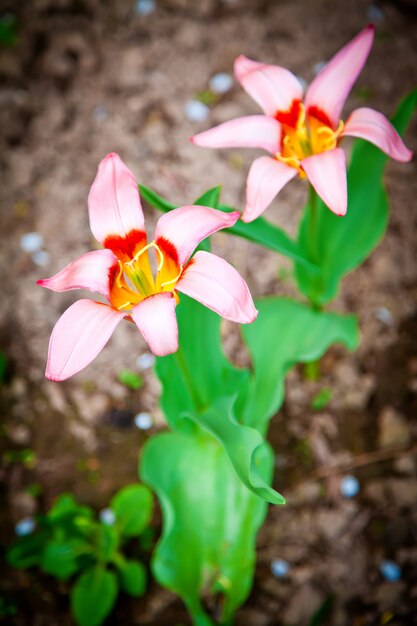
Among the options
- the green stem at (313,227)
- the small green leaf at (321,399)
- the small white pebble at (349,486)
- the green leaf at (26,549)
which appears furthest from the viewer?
the small green leaf at (321,399)

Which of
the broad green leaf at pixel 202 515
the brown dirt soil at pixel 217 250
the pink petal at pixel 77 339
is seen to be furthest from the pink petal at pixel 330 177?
the brown dirt soil at pixel 217 250

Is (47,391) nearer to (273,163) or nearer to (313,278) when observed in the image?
(313,278)

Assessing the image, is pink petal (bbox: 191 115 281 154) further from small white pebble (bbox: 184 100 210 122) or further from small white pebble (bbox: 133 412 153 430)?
small white pebble (bbox: 184 100 210 122)

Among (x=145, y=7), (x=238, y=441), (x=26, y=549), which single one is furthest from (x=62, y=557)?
(x=145, y=7)

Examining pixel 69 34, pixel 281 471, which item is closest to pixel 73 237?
pixel 69 34

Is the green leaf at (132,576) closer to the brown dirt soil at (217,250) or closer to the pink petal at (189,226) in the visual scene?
the brown dirt soil at (217,250)

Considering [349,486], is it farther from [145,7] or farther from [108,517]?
[145,7]

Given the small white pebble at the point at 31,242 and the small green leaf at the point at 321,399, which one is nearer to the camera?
the small green leaf at the point at 321,399
